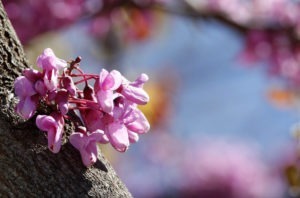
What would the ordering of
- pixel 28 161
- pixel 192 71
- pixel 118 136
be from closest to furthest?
pixel 28 161 → pixel 118 136 → pixel 192 71

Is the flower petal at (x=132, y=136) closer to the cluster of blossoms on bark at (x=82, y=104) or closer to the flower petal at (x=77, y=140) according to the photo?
the cluster of blossoms on bark at (x=82, y=104)

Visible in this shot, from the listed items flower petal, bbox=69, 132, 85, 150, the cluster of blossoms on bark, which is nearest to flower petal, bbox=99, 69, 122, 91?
the cluster of blossoms on bark

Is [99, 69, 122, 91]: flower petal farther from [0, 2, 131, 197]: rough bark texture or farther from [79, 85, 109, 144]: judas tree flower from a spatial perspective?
[0, 2, 131, 197]: rough bark texture

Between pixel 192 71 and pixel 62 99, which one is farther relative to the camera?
pixel 192 71

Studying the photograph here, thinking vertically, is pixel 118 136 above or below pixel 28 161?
above

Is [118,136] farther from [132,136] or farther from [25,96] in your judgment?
[25,96]

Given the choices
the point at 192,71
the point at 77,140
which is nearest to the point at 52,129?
the point at 77,140

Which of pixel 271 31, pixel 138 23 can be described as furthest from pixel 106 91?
pixel 138 23
